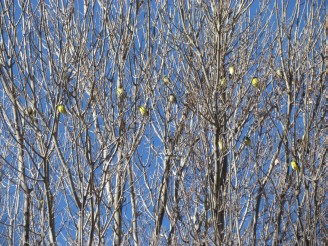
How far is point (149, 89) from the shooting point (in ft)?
19.2

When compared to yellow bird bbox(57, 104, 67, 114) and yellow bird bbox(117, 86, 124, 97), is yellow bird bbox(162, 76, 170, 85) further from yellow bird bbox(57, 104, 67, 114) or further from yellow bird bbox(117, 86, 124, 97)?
yellow bird bbox(57, 104, 67, 114)

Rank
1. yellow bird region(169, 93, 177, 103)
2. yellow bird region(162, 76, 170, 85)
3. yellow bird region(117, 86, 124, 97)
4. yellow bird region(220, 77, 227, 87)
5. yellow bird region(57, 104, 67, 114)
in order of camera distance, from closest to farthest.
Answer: yellow bird region(57, 104, 67, 114)
yellow bird region(117, 86, 124, 97)
yellow bird region(220, 77, 227, 87)
yellow bird region(162, 76, 170, 85)
yellow bird region(169, 93, 177, 103)

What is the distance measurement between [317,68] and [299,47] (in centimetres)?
53

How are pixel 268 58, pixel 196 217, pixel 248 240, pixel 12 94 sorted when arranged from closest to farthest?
pixel 12 94 → pixel 248 240 → pixel 196 217 → pixel 268 58

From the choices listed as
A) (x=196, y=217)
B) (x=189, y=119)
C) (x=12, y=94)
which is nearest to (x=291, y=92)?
(x=189, y=119)

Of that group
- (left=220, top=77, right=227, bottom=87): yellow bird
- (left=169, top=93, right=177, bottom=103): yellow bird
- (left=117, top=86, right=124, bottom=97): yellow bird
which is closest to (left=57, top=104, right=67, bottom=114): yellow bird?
(left=117, top=86, right=124, bottom=97): yellow bird

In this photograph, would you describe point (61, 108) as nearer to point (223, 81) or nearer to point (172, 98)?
point (223, 81)

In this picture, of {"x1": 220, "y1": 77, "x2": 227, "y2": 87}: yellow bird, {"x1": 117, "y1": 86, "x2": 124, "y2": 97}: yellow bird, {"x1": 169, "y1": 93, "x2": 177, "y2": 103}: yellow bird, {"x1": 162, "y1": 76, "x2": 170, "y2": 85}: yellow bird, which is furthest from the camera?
{"x1": 169, "y1": 93, "x2": 177, "y2": 103}: yellow bird

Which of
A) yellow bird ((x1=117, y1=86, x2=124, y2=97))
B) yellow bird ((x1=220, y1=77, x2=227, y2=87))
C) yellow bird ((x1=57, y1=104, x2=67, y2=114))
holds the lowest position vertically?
yellow bird ((x1=57, y1=104, x2=67, y2=114))

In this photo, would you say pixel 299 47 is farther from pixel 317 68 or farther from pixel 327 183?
pixel 327 183

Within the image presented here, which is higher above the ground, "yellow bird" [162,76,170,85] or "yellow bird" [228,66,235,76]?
"yellow bird" [228,66,235,76]

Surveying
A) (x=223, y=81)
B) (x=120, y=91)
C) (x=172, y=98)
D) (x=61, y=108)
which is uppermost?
(x=172, y=98)

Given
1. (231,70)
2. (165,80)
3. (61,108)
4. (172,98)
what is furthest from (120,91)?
(231,70)

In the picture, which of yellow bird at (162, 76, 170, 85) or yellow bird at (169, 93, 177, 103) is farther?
yellow bird at (169, 93, 177, 103)
